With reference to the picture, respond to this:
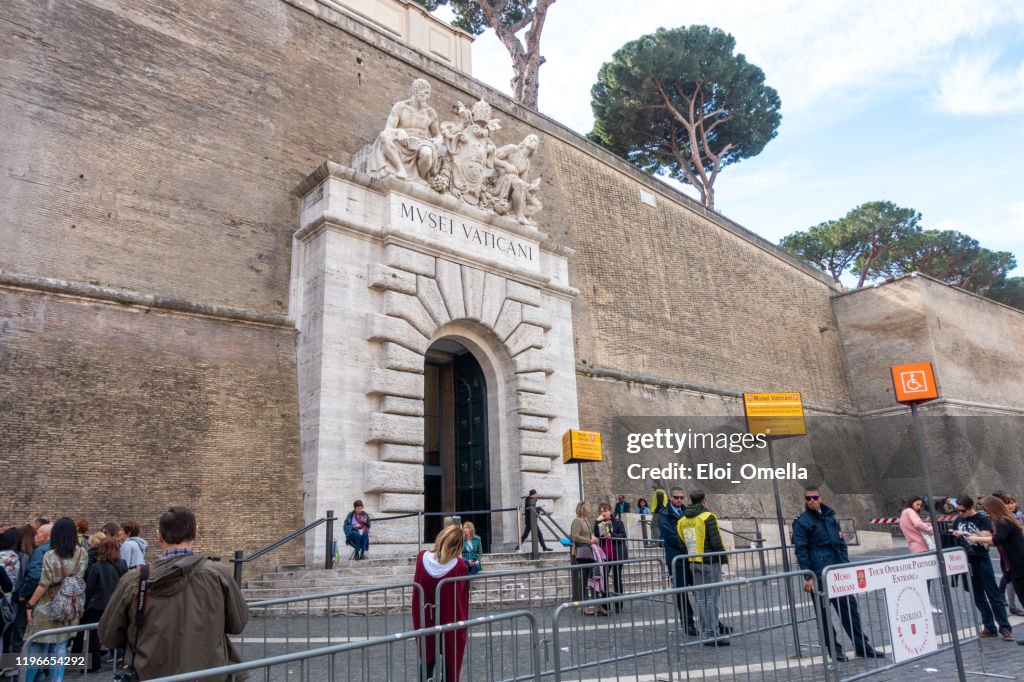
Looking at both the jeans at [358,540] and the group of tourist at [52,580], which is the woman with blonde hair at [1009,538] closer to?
the jeans at [358,540]

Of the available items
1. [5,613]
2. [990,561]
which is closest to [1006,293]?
[990,561]

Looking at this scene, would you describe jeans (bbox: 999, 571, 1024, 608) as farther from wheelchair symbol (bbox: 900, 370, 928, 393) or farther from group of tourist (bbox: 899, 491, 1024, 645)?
wheelchair symbol (bbox: 900, 370, 928, 393)

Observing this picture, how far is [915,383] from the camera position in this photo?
18.0 ft

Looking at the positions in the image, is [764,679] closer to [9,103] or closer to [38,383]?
[38,383]

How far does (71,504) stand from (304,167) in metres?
6.26

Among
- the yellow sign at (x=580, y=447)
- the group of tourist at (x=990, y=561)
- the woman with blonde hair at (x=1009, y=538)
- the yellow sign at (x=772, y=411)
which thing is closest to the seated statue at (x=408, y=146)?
the yellow sign at (x=580, y=447)

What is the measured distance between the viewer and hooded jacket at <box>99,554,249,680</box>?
311 cm

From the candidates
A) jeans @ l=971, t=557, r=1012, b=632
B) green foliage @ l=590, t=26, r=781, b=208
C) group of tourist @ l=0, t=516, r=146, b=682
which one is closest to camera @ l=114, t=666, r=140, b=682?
group of tourist @ l=0, t=516, r=146, b=682

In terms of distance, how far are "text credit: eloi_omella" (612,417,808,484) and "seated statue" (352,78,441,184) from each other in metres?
7.09

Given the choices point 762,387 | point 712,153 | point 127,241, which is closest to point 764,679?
point 127,241

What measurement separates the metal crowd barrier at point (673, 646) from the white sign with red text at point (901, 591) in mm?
240

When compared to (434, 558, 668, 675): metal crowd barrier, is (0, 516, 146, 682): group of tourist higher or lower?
higher

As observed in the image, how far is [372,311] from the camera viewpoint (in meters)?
11.2

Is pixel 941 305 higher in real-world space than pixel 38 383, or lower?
higher
